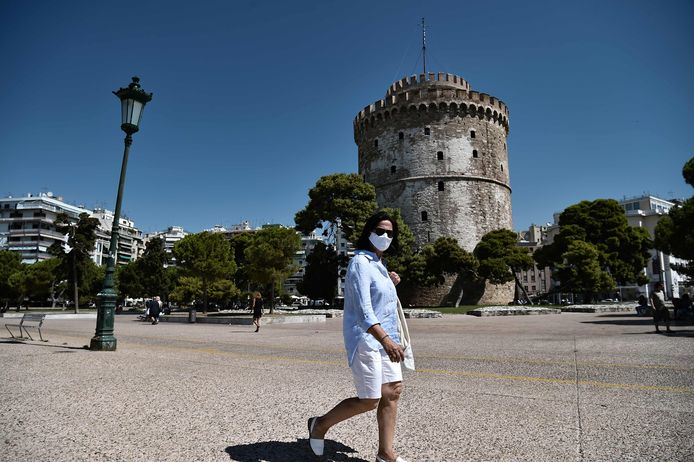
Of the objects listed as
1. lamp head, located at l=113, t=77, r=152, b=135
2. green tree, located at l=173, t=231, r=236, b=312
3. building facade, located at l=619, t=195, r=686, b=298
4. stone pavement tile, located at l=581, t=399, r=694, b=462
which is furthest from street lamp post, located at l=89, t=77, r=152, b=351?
building facade, located at l=619, t=195, r=686, b=298

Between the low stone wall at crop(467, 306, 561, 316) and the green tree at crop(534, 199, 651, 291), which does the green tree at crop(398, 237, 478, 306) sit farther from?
the low stone wall at crop(467, 306, 561, 316)

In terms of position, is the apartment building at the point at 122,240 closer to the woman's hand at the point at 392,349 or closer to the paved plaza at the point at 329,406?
the paved plaza at the point at 329,406

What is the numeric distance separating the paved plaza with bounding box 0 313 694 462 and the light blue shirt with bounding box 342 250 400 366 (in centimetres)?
89

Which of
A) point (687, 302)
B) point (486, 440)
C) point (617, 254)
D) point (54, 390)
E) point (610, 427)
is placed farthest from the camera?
point (617, 254)

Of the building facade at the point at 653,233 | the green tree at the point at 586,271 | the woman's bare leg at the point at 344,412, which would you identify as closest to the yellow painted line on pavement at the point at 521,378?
the woman's bare leg at the point at 344,412

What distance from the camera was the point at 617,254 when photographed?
129 ft

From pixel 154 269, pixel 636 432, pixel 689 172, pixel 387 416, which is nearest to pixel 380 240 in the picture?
pixel 387 416

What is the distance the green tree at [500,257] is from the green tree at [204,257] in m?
21.5

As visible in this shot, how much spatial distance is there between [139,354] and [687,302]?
19.8m

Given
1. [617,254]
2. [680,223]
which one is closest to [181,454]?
[680,223]

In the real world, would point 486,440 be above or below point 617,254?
below

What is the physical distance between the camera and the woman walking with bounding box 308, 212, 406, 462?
275 cm

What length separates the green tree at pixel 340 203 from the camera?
3609cm

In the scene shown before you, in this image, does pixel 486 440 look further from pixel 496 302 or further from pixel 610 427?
pixel 496 302
